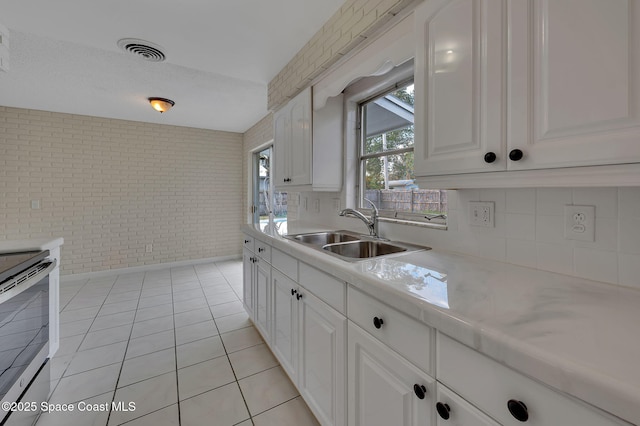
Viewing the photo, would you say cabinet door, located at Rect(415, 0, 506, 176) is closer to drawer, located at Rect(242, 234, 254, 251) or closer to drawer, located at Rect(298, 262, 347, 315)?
drawer, located at Rect(298, 262, 347, 315)

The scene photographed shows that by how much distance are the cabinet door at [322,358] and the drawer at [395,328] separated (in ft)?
0.41

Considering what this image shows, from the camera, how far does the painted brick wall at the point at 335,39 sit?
4.61 feet

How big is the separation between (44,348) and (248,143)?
160 inches

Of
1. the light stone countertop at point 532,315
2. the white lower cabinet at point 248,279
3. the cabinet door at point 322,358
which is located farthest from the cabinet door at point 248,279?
the light stone countertop at point 532,315

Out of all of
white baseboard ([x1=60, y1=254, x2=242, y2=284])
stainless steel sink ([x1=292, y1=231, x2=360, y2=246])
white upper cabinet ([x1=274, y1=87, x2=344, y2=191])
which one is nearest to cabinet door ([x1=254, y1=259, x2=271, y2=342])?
stainless steel sink ([x1=292, y1=231, x2=360, y2=246])

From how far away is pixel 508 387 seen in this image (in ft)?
1.98

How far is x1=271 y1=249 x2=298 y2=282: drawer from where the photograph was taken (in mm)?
1558

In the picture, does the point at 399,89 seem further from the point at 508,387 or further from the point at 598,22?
the point at 508,387

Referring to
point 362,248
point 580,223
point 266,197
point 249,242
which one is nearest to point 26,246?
point 249,242

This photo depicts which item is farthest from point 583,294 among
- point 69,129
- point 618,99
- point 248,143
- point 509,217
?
point 69,129

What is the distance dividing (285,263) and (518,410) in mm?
1269

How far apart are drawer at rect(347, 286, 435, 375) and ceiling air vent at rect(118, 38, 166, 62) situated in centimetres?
231

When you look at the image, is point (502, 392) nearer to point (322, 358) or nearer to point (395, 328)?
point (395, 328)

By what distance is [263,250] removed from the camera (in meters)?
2.02
